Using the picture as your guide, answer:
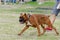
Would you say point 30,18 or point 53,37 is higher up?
point 30,18

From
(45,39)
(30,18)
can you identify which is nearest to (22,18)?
(30,18)

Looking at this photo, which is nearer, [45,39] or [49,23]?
[45,39]

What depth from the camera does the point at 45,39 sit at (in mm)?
8688

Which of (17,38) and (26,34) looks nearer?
(17,38)

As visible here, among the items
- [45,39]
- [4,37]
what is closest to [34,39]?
[45,39]

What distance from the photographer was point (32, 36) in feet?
30.2

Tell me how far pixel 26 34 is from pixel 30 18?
32.4 inches

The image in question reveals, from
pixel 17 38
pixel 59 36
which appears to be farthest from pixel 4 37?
pixel 59 36

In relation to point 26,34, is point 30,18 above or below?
above

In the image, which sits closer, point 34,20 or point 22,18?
point 22,18

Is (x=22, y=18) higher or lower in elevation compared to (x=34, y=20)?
higher

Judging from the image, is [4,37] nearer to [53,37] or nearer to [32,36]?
[32,36]

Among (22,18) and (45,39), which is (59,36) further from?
(22,18)

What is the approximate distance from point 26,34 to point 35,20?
739 mm
